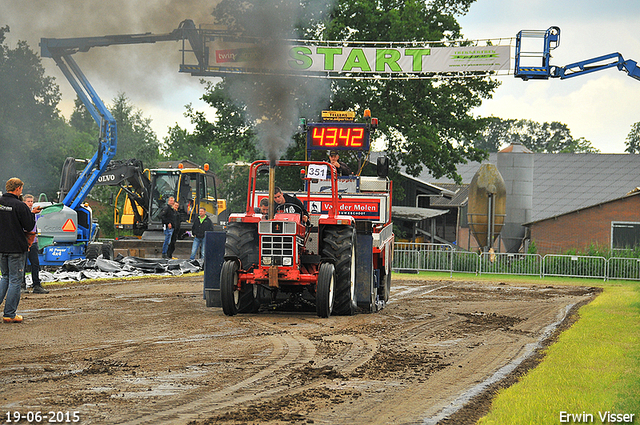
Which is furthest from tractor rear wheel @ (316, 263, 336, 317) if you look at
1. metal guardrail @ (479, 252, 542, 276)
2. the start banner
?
metal guardrail @ (479, 252, 542, 276)

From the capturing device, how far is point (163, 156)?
88250 millimetres

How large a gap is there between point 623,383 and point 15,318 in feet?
26.1

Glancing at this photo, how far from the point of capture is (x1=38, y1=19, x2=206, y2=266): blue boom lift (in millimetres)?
19219

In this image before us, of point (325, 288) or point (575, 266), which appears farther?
point (575, 266)

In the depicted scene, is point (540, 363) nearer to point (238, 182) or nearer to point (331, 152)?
point (331, 152)

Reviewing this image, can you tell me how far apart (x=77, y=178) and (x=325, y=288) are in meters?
12.9

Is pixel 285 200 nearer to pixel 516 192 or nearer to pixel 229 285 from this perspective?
pixel 229 285

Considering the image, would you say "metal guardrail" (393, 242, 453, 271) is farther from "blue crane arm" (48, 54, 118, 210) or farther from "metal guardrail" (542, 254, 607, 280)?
"blue crane arm" (48, 54, 118, 210)

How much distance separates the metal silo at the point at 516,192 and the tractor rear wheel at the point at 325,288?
27.4 metres

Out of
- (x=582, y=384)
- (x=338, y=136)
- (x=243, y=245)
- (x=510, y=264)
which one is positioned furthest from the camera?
(x=510, y=264)

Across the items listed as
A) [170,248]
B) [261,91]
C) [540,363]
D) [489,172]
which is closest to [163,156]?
[489,172]

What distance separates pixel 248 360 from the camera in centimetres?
793

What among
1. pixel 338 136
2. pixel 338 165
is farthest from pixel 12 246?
pixel 338 136

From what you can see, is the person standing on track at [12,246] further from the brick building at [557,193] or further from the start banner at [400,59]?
the brick building at [557,193]
